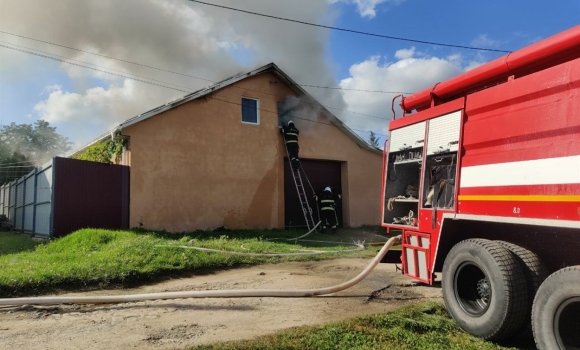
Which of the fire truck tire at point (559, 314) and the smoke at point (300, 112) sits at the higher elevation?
the smoke at point (300, 112)

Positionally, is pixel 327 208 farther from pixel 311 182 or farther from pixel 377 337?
pixel 377 337

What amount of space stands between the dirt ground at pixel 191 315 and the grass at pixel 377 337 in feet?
1.08

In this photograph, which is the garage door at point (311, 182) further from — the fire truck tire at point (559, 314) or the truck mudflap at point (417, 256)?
the fire truck tire at point (559, 314)

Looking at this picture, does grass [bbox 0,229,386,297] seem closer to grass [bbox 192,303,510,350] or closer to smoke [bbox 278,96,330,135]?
grass [bbox 192,303,510,350]

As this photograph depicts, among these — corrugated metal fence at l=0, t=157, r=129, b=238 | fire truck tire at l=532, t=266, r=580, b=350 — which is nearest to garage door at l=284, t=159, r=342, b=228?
corrugated metal fence at l=0, t=157, r=129, b=238

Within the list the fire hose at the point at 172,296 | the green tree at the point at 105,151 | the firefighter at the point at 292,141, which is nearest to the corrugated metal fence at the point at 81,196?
the green tree at the point at 105,151

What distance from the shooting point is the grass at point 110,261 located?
5.93 metres

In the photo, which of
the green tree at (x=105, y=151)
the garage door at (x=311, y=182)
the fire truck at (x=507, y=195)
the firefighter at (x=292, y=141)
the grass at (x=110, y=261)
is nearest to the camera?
the fire truck at (x=507, y=195)

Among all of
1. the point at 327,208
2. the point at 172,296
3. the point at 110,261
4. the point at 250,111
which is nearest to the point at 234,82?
the point at 250,111

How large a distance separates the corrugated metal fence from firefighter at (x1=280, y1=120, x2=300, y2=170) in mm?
5623

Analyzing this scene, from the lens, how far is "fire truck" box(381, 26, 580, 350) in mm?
3152

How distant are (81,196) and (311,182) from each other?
26.2ft

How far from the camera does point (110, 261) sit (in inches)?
270

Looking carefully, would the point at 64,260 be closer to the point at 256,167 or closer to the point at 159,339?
the point at 159,339
